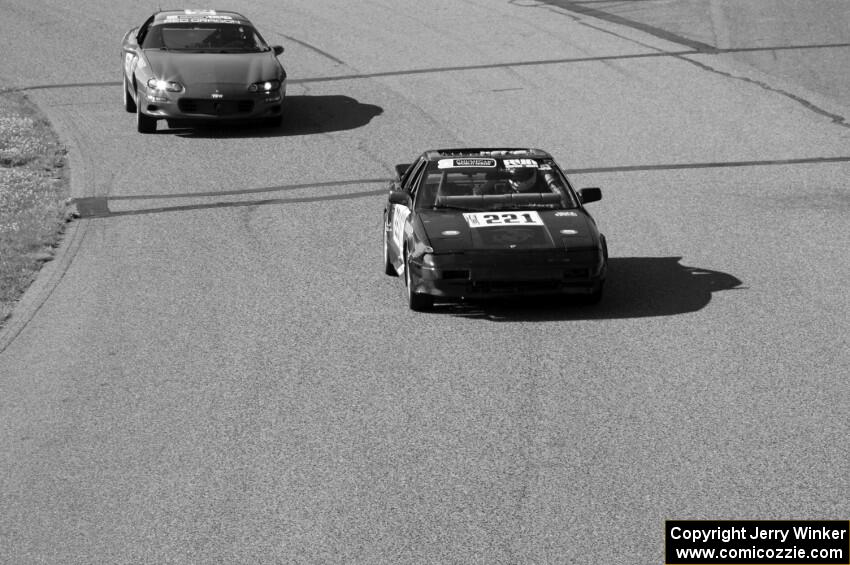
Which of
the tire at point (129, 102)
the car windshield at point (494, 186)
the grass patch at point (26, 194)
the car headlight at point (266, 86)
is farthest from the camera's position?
the tire at point (129, 102)

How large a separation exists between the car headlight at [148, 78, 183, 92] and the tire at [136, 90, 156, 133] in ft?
1.93

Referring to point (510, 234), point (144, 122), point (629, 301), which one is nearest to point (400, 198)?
point (510, 234)

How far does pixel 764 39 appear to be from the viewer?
1009 inches

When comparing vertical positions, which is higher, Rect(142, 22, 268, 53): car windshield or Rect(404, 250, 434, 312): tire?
Rect(142, 22, 268, 53): car windshield

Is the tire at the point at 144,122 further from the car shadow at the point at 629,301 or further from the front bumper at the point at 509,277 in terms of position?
the front bumper at the point at 509,277

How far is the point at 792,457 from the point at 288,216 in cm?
808

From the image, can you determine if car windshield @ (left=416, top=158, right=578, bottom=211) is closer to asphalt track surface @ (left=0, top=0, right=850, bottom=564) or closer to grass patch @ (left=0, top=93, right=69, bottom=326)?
asphalt track surface @ (left=0, top=0, right=850, bottom=564)

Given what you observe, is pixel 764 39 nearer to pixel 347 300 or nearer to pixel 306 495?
pixel 347 300

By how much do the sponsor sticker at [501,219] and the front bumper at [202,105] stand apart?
7873mm

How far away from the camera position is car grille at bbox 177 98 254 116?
1842cm

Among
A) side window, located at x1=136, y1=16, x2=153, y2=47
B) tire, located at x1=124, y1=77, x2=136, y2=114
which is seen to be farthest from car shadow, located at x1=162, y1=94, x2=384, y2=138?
side window, located at x1=136, y1=16, x2=153, y2=47

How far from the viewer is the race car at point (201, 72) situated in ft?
60.6

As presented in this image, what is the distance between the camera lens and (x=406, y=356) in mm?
9906

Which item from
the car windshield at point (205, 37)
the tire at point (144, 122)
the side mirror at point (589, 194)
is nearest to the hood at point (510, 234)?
the side mirror at point (589, 194)
